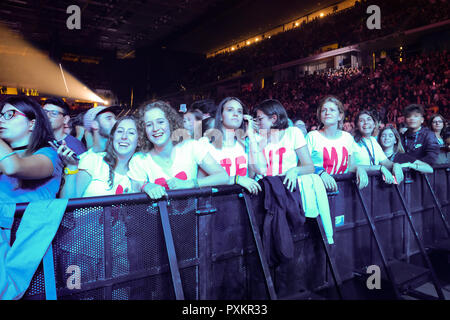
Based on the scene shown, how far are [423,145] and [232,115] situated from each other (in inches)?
118

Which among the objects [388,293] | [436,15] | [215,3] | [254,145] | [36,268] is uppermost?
[215,3]

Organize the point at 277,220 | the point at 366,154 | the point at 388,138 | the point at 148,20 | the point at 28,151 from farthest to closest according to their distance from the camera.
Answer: the point at 148,20, the point at 388,138, the point at 366,154, the point at 277,220, the point at 28,151

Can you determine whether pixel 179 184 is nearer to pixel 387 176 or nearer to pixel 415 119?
pixel 387 176

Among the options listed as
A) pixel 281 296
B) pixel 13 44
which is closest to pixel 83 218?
pixel 281 296

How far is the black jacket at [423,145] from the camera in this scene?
408 cm

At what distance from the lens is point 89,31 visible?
19.0m

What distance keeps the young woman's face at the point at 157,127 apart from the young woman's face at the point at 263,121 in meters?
0.95

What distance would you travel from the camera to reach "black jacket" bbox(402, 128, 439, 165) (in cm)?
408

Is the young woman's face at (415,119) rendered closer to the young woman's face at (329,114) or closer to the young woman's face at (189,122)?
the young woman's face at (329,114)

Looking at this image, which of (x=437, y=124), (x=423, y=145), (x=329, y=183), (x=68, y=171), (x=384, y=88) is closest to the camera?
(x=68, y=171)

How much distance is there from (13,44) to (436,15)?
2373 cm

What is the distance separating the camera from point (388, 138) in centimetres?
394

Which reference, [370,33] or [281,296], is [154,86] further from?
[281,296]

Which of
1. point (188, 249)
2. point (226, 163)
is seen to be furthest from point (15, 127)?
point (226, 163)
